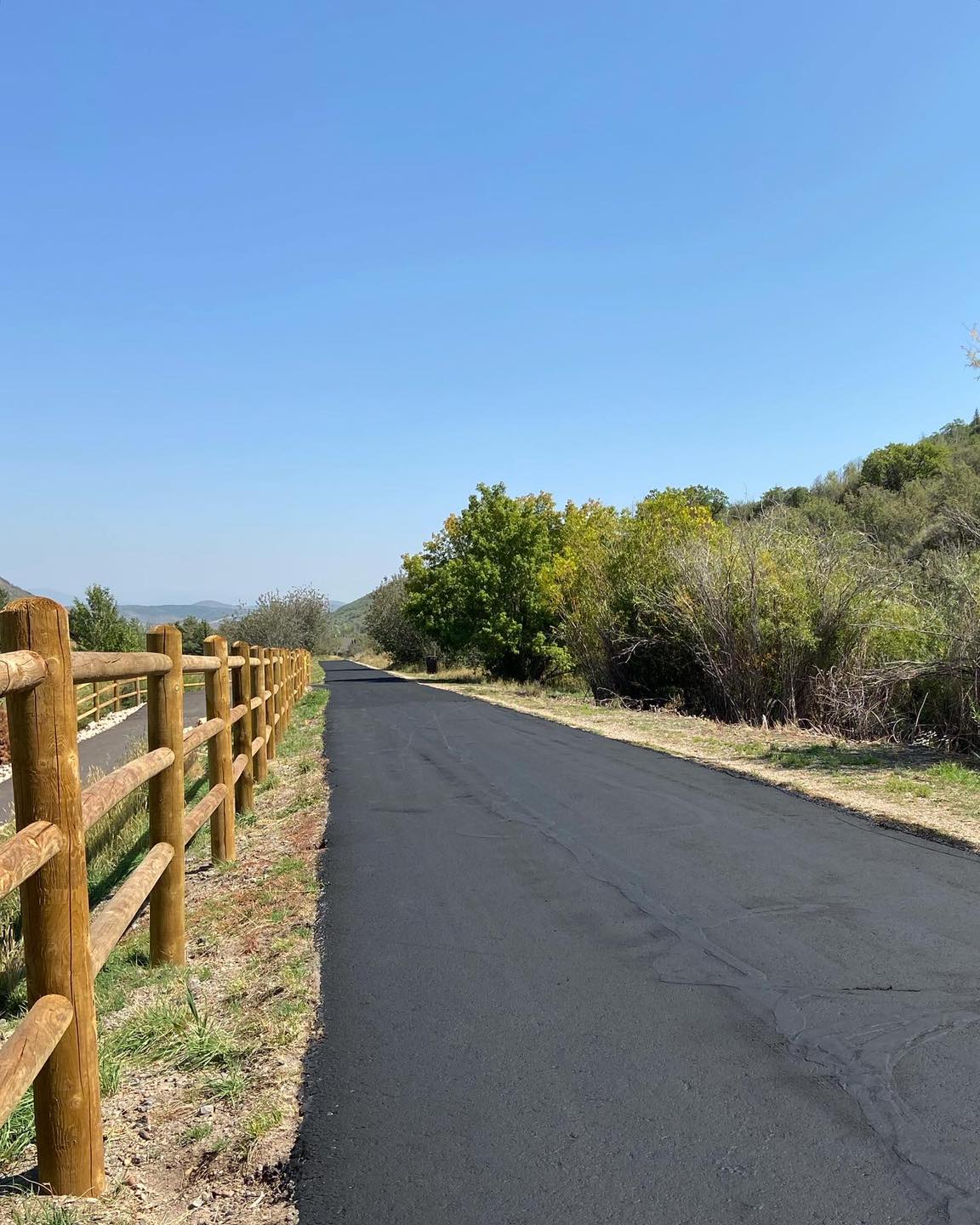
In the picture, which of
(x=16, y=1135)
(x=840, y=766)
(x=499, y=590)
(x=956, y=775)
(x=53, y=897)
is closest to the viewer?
(x=53, y=897)

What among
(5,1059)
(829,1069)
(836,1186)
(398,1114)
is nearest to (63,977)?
(5,1059)

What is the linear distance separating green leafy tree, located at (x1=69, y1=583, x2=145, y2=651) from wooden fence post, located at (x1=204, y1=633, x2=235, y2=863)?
45377 mm

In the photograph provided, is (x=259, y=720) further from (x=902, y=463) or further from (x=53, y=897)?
(x=902, y=463)

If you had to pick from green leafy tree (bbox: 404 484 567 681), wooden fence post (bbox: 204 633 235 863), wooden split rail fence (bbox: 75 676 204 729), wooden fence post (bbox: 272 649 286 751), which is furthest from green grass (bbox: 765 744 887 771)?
green leafy tree (bbox: 404 484 567 681)

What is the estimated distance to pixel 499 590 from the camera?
41969mm

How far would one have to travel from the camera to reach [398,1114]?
129 inches

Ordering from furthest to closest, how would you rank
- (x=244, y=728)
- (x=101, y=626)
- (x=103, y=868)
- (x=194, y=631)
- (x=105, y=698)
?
(x=194, y=631)
(x=101, y=626)
(x=105, y=698)
(x=244, y=728)
(x=103, y=868)

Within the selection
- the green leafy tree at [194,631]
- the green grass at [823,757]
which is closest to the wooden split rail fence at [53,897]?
the green grass at [823,757]

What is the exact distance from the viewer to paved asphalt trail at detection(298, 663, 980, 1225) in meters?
2.82

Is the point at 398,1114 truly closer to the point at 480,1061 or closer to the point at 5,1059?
the point at 480,1061

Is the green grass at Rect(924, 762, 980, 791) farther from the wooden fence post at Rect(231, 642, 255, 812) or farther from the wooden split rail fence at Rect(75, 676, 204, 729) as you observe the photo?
the wooden split rail fence at Rect(75, 676, 204, 729)

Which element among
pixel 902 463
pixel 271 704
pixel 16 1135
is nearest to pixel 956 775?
pixel 271 704

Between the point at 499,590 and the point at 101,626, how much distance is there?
25.0m

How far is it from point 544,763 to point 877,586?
702 centimetres
